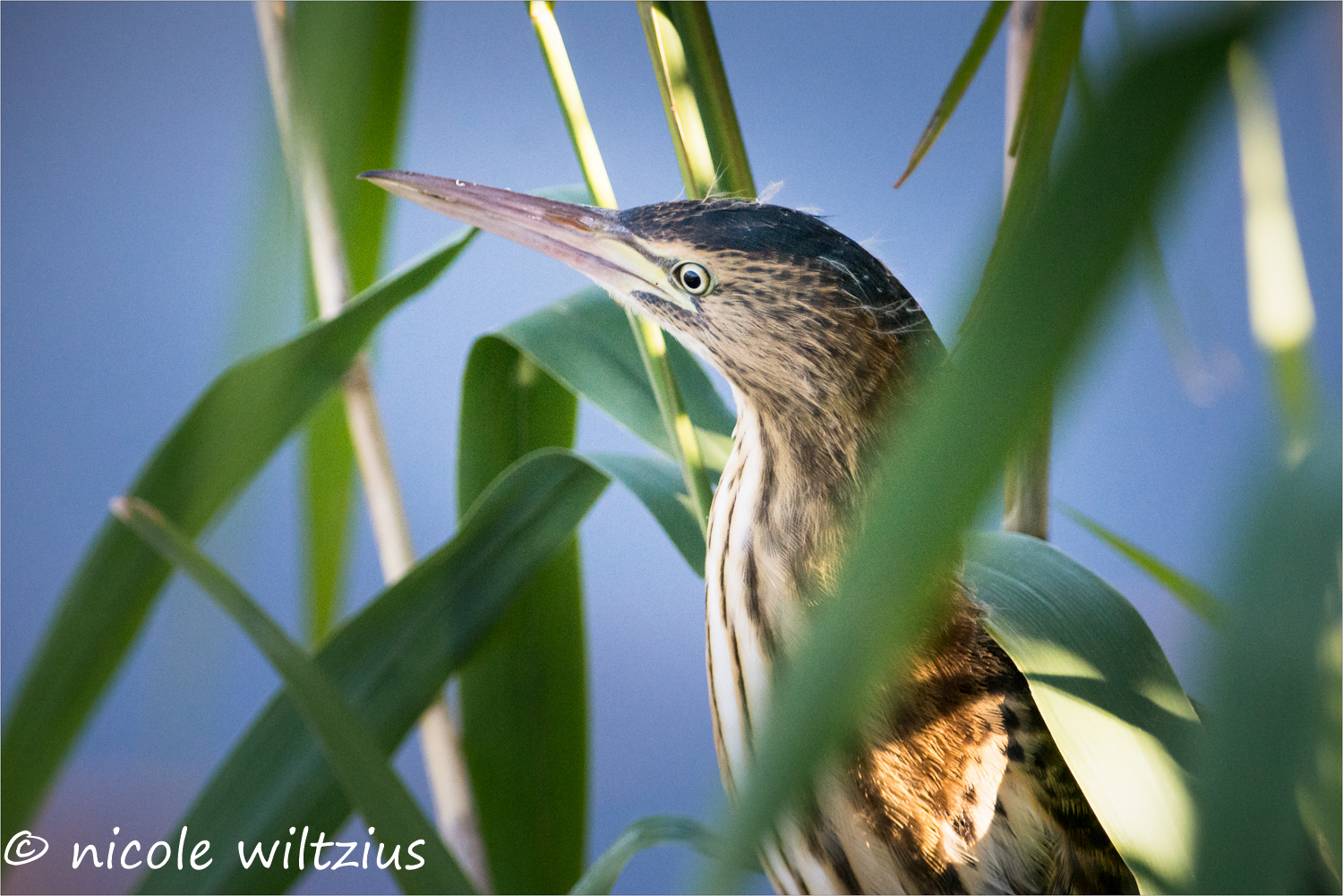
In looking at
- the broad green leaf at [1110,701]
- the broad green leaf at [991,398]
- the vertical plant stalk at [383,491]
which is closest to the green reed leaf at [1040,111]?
the broad green leaf at [991,398]

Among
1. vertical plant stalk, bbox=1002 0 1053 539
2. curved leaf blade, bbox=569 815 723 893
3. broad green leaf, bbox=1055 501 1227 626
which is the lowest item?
curved leaf blade, bbox=569 815 723 893

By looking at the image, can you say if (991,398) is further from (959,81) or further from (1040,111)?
(959,81)

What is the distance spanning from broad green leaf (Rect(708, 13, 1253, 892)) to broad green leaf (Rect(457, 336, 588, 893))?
0.45 meters

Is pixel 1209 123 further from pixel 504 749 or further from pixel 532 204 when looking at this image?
pixel 504 749

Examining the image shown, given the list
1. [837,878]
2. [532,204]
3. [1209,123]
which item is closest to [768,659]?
[837,878]

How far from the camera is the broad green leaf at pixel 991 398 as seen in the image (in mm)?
104

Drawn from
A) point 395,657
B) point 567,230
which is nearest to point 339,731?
point 395,657

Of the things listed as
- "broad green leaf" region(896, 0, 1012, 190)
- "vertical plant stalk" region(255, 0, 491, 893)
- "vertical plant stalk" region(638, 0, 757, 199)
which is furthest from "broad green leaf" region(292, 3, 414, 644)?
"broad green leaf" region(896, 0, 1012, 190)

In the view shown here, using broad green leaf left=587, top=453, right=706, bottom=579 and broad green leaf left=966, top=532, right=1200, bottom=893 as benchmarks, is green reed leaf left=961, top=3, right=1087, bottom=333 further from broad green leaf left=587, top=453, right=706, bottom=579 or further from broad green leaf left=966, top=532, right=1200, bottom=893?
broad green leaf left=587, top=453, right=706, bottom=579

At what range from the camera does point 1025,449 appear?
0.45m

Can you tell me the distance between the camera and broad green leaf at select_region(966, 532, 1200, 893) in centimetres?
31

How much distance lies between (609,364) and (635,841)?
0.86 ft

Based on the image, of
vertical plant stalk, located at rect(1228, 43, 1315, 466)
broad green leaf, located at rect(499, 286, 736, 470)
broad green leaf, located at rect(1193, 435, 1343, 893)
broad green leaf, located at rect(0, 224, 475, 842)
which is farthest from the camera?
broad green leaf, located at rect(499, 286, 736, 470)

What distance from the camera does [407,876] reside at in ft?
1.23
